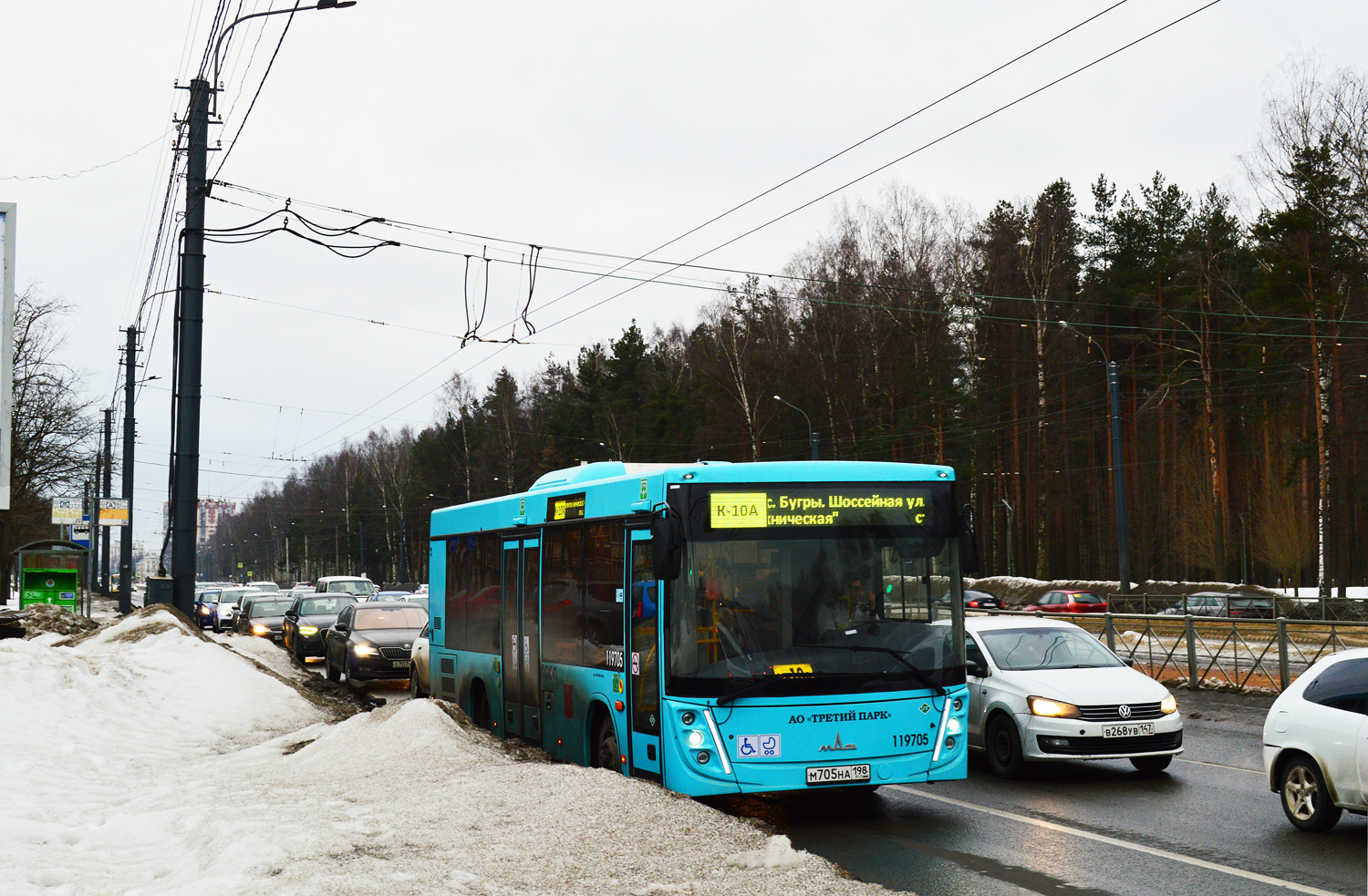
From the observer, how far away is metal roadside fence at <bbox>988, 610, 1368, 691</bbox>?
18.2 meters

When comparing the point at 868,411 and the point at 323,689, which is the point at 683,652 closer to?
the point at 323,689

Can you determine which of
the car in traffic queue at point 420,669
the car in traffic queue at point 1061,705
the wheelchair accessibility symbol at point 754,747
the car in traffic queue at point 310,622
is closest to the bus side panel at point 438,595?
the car in traffic queue at point 420,669

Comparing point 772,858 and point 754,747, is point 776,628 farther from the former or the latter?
point 772,858

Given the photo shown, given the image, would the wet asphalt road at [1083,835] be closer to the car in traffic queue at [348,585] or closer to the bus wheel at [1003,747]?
the bus wheel at [1003,747]

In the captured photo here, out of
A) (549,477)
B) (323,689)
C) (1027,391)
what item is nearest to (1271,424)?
(1027,391)

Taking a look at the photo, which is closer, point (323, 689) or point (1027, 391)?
point (323, 689)

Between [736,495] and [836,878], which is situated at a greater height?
[736,495]

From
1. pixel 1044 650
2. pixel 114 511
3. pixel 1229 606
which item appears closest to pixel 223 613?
pixel 114 511

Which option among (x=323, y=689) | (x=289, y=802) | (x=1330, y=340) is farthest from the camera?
(x=1330, y=340)

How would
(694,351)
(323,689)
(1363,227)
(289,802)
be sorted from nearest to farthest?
(289,802)
(323,689)
(1363,227)
(694,351)

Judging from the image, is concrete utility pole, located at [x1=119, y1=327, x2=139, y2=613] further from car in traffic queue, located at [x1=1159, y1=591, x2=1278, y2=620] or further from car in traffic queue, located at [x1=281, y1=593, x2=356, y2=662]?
car in traffic queue, located at [x1=1159, y1=591, x2=1278, y2=620]

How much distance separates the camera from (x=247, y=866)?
643cm

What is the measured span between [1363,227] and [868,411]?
2384cm

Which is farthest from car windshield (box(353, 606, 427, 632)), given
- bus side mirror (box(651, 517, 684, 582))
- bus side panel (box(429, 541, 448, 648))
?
bus side mirror (box(651, 517, 684, 582))
